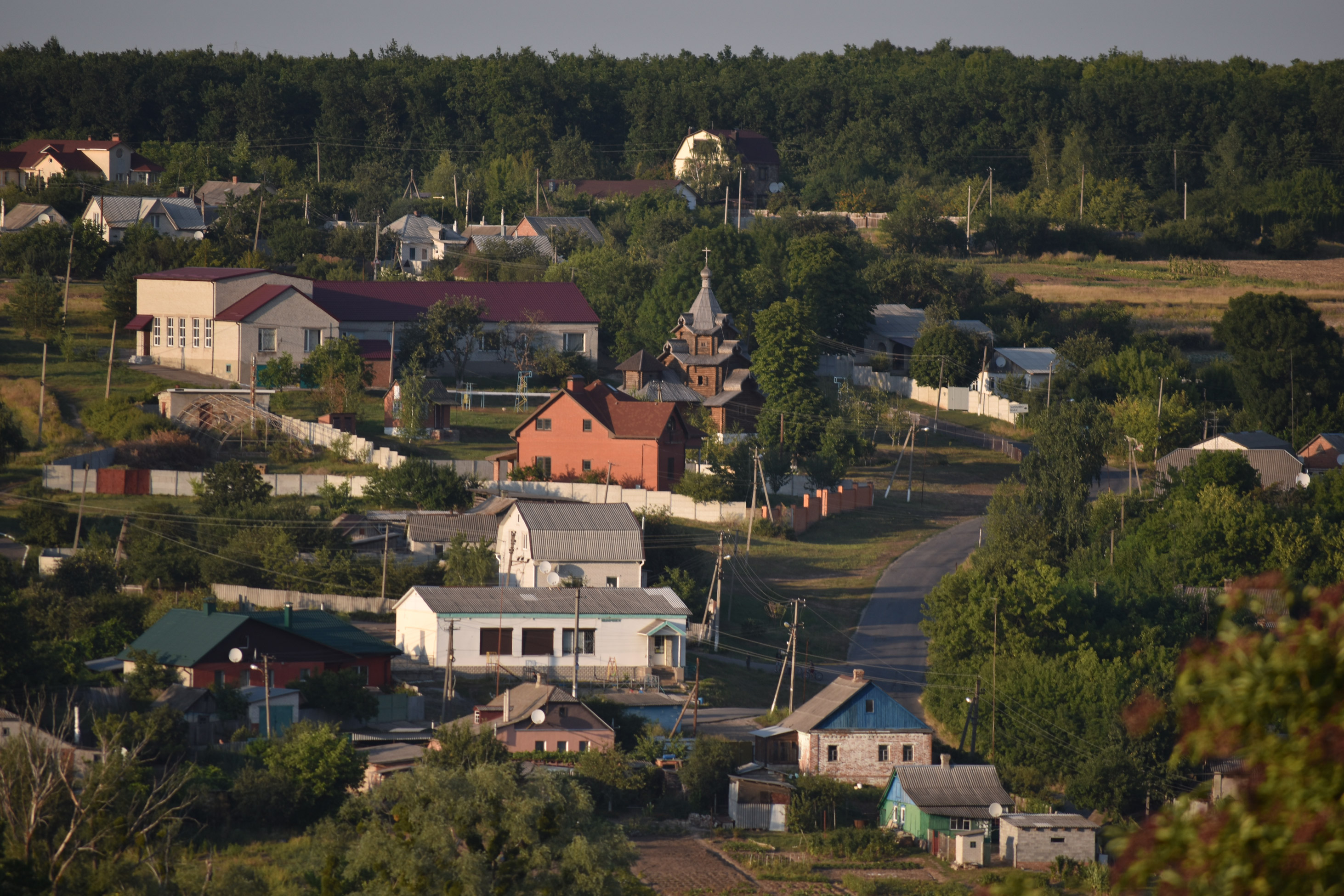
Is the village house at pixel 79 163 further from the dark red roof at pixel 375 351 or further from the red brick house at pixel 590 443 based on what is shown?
the red brick house at pixel 590 443

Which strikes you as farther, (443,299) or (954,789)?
(443,299)

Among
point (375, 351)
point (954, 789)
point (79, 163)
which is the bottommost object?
point (954, 789)

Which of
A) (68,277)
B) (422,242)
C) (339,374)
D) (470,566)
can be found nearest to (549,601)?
(470,566)

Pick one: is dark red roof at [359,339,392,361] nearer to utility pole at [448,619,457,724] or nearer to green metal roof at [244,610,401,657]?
green metal roof at [244,610,401,657]

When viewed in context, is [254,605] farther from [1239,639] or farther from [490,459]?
[1239,639]

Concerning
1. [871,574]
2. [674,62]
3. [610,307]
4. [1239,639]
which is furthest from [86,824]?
[674,62]

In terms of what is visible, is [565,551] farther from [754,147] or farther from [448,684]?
[754,147]
